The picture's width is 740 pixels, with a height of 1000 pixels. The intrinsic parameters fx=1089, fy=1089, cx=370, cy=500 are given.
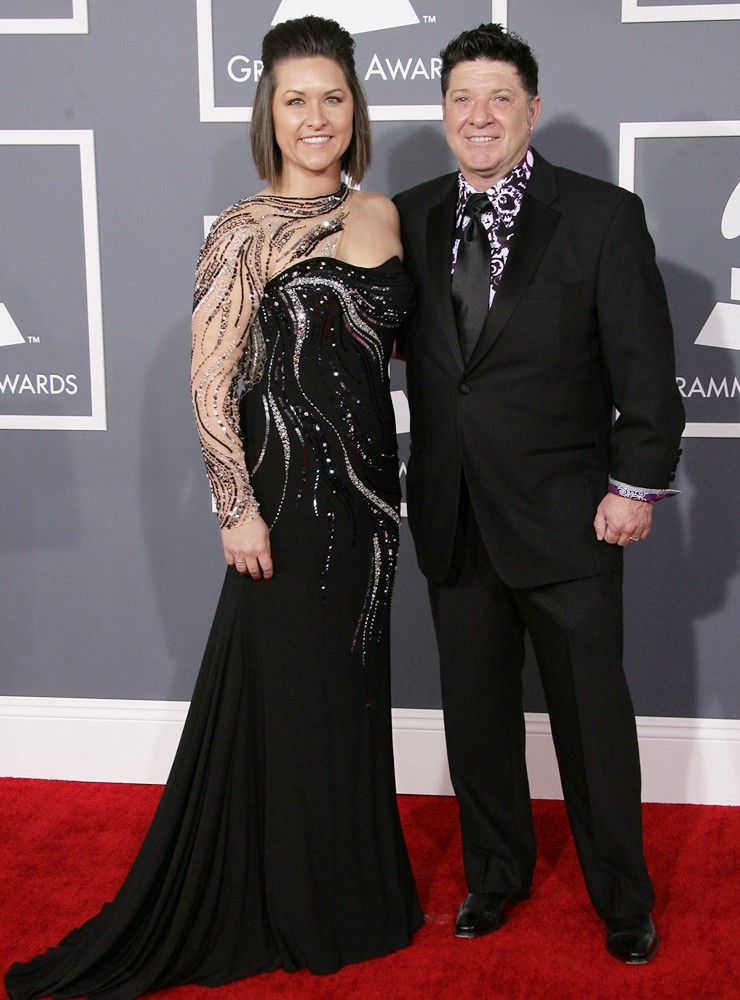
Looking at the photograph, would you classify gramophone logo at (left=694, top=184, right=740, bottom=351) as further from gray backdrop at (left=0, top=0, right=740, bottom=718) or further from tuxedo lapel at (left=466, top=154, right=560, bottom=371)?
tuxedo lapel at (left=466, top=154, right=560, bottom=371)

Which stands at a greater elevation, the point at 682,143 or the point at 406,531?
the point at 682,143

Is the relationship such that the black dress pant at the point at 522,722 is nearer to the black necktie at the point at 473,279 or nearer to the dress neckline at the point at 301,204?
the black necktie at the point at 473,279

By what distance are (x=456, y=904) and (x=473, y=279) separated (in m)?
1.44

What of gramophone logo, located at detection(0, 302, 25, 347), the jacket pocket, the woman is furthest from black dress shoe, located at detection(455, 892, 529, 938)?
gramophone logo, located at detection(0, 302, 25, 347)

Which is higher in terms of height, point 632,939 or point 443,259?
point 443,259

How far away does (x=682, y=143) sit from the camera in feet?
9.32

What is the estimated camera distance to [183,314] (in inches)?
121

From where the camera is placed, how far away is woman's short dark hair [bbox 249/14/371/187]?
215 cm

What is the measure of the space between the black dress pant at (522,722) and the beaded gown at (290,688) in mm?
188

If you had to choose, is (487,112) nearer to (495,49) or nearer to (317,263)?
(495,49)

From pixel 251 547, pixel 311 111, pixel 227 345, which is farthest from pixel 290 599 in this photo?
pixel 311 111

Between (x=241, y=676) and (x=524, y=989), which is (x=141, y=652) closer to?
(x=241, y=676)

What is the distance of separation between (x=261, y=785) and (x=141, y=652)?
106 cm

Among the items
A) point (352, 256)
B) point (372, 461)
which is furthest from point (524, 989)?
point (352, 256)
